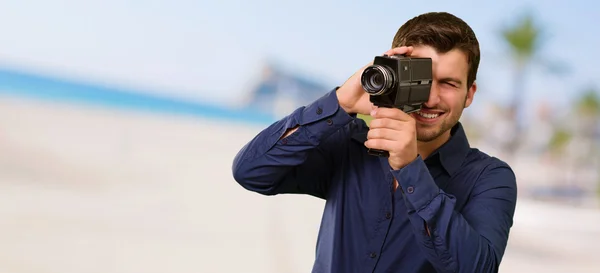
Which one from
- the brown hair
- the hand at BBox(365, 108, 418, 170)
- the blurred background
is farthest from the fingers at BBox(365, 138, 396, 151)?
the blurred background

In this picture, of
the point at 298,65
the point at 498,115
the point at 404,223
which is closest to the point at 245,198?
the point at 298,65

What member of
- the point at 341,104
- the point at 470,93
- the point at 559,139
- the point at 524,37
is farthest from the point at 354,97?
the point at 559,139

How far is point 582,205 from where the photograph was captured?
525 cm

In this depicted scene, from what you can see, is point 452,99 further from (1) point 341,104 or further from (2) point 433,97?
(1) point 341,104

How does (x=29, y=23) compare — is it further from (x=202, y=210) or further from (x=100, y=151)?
(x=202, y=210)

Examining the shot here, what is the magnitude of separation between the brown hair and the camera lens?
14 centimetres

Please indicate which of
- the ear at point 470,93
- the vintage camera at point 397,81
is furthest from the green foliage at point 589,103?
the vintage camera at point 397,81

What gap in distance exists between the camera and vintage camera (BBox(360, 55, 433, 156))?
4.18ft

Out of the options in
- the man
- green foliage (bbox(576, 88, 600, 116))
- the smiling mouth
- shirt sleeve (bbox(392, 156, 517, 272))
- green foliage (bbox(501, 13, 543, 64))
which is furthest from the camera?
green foliage (bbox(576, 88, 600, 116))

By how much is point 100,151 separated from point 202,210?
1380 mm

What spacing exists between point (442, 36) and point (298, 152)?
13.2 inches

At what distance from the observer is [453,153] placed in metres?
1.49

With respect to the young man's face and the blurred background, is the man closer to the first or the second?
the young man's face

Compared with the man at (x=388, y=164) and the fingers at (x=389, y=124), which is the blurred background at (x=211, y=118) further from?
the fingers at (x=389, y=124)
